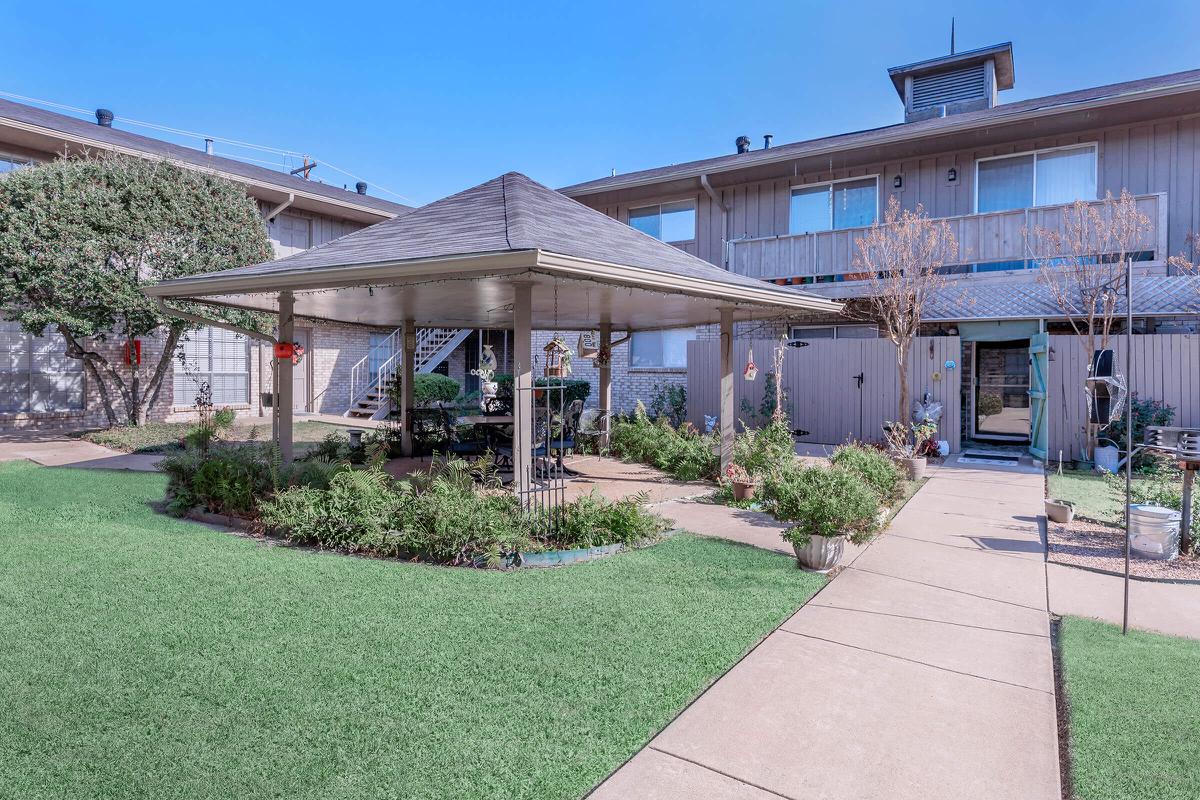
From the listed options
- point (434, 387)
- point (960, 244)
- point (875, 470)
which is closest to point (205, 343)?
point (434, 387)

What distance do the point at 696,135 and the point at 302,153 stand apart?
13.3 m

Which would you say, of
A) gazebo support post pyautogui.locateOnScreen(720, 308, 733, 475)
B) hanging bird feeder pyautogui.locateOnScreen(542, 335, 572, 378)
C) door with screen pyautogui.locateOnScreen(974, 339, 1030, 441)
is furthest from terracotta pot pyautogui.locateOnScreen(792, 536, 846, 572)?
door with screen pyautogui.locateOnScreen(974, 339, 1030, 441)

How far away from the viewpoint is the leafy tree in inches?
437

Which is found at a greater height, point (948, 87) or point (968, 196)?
point (948, 87)

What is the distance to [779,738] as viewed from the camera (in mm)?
2846

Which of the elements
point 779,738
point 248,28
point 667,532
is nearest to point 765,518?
point 667,532

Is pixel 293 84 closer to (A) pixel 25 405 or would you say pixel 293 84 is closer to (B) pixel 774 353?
(A) pixel 25 405

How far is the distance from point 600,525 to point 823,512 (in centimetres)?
182

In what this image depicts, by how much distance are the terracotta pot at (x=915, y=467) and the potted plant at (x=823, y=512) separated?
376 cm

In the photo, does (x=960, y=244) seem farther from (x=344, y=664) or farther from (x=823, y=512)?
(x=344, y=664)

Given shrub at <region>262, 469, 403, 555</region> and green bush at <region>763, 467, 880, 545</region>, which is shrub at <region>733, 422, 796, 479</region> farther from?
shrub at <region>262, 469, 403, 555</region>

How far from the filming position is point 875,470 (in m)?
7.74

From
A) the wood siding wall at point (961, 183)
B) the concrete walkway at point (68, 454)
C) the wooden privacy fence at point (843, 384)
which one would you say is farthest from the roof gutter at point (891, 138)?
the concrete walkway at point (68, 454)

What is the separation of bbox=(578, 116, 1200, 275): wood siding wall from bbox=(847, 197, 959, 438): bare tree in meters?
1.50
